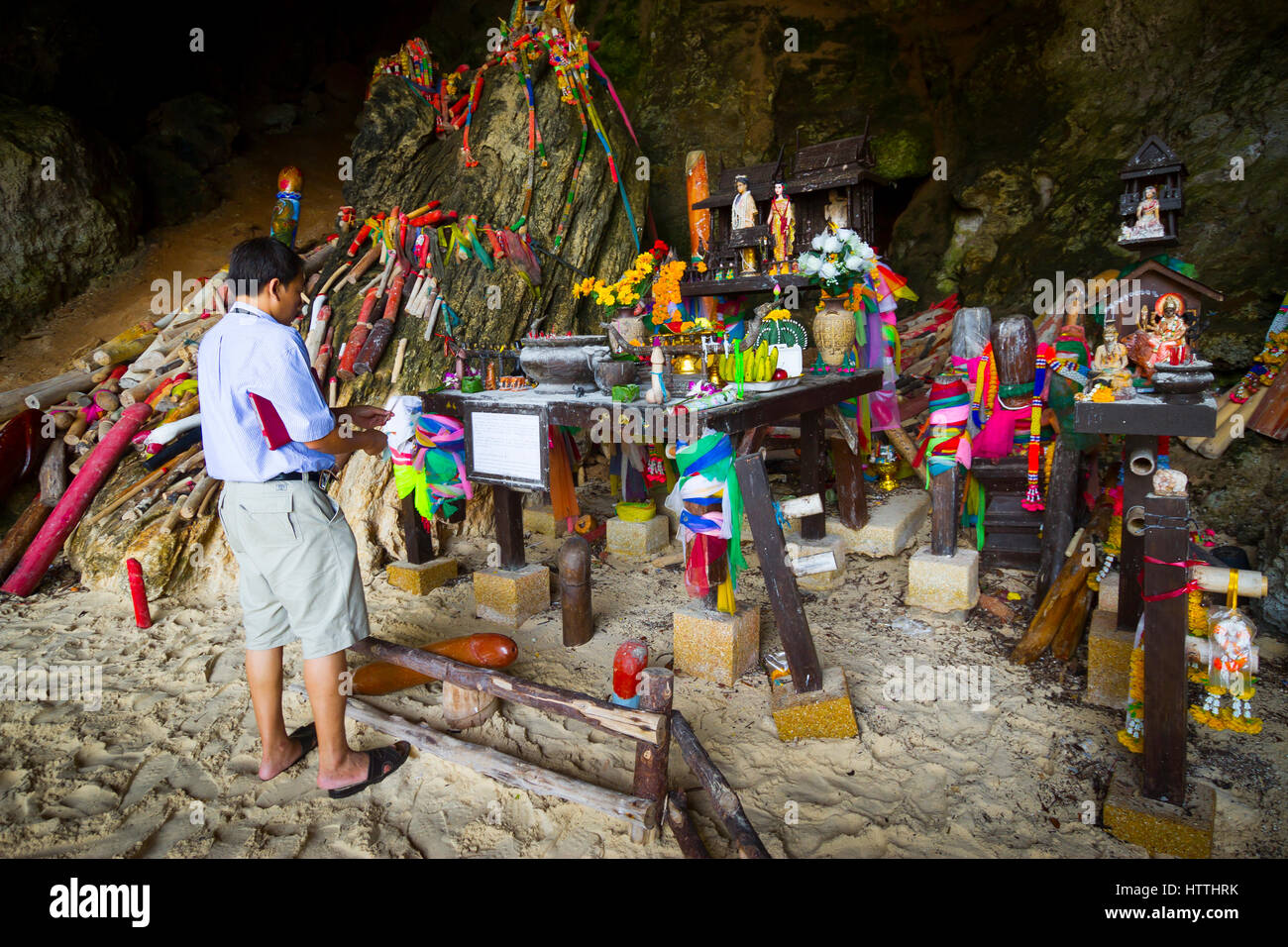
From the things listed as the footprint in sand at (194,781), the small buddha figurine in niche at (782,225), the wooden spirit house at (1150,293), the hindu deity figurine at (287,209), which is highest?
the hindu deity figurine at (287,209)

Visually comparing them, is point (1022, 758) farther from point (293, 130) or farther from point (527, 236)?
point (293, 130)

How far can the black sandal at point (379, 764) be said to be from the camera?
2.97m

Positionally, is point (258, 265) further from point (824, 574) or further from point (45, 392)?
point (45, 392)

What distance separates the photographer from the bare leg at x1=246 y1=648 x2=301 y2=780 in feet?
9.96

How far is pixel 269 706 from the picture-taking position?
10.1 ft

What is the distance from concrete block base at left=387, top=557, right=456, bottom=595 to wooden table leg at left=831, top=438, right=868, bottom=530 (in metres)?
2.95

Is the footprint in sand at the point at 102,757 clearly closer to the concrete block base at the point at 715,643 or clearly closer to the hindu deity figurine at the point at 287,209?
the concrete block base at the point at 715,643

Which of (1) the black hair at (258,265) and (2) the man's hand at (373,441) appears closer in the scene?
(1) the black hair at (258,265)

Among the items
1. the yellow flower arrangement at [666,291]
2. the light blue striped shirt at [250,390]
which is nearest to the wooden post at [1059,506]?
the yellow flower arrangement at [666,291]

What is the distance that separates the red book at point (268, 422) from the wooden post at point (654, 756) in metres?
1.67

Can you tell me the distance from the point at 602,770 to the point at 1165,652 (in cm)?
222

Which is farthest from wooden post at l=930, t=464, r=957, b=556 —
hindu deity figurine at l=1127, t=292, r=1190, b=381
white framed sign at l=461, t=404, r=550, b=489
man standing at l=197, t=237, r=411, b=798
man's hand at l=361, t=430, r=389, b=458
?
man standing at l=197, t=237, r=411, b=798

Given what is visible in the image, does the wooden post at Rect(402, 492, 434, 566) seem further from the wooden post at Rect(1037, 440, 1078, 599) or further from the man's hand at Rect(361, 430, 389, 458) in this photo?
the wooden post at Rect(1037, 440, 1078, 599)

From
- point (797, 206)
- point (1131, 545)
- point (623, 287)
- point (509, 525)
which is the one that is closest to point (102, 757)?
point (509, 525)
